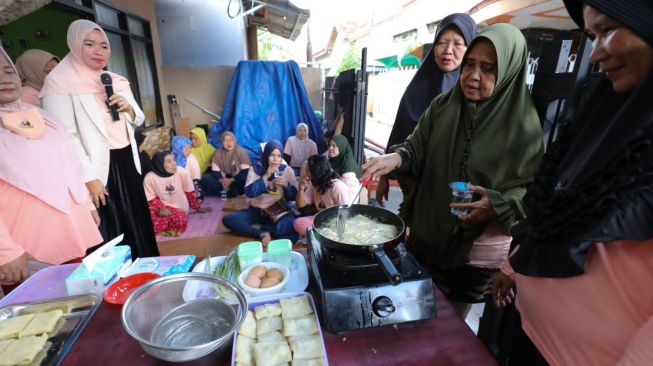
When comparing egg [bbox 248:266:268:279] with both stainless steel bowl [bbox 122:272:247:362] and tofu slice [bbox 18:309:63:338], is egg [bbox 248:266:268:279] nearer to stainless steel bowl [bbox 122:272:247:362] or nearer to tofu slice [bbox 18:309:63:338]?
stainless steel bowl [bbox 122:272:247:362]

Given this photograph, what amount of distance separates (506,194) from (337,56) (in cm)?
1932

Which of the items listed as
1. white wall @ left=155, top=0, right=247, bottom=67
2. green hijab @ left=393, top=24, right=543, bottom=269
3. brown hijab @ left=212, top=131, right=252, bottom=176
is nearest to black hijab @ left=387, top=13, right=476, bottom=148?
green hijab @ left=393, top=24, right=543, bottom=269

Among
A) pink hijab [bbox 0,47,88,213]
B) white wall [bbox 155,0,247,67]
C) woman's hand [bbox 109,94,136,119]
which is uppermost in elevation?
white wall [bbox 155,0,247,67]

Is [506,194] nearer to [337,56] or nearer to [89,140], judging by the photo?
[89,140]

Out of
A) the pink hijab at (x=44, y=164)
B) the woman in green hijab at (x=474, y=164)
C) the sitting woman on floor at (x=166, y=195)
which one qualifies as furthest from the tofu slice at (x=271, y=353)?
the sitting woman on floor at (x=166, y=195)

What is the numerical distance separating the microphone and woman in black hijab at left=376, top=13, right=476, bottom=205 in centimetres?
191

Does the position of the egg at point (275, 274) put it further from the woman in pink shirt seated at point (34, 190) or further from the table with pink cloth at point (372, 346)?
the woman in pink shirt seated at point (34, 190)

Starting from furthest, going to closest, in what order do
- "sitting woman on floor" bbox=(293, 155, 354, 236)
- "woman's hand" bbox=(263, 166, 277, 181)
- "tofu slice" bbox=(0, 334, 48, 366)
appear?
"woman's hand" bbox=(263, 166, 277, 181)
"sitting woman on floor" bbox=(293, 155, 354, 236)
"tofu slice" bbox=(0, 334, 48, 366)

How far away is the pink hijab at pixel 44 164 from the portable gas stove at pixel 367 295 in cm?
157

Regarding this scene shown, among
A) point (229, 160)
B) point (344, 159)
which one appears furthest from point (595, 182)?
point (229, 160)

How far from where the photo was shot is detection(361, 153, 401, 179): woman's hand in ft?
4.93

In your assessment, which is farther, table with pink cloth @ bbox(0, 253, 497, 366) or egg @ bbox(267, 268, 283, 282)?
egg @ bbox(267, 268, 283, 282)

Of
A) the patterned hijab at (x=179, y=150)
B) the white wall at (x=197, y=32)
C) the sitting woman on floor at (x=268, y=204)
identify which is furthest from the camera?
the white wall at (x=197, y=32)

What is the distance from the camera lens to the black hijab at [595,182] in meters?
0.63
